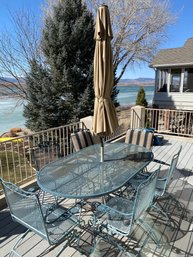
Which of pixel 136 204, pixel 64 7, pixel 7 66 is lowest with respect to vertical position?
pixel 136 204

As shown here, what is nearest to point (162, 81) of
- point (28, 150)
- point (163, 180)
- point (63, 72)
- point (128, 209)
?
point (63, 72)

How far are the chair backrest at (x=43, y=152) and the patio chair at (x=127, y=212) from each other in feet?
4.41

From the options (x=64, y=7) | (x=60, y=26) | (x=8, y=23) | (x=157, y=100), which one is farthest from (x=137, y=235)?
(x=8, y=23)

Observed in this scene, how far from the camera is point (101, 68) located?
278 centimetres

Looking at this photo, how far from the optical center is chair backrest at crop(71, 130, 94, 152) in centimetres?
390

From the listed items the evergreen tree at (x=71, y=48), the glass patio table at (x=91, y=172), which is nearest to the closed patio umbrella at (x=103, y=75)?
the glass patio table at (x=91, y=172)

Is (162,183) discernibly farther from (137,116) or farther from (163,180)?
(137,116)

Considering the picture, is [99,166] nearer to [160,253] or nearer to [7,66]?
[160,253]

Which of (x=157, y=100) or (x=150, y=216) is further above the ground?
(x=157, y=100)

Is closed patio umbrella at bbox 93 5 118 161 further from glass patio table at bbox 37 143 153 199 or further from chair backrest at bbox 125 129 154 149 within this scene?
chair backrest at bbox 125 129 154 149

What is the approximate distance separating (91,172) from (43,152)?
1150mm

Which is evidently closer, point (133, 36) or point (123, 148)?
point (123, 148)

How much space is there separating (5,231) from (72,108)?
6.33 meters

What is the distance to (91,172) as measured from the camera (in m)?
2.65
